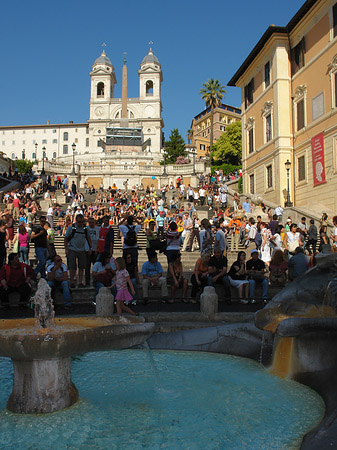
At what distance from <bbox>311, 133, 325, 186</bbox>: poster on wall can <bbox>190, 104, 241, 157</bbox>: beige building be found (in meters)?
74.7

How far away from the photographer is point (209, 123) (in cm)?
10150

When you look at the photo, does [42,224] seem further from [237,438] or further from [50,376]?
[237,438]

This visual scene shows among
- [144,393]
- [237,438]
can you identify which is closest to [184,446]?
[237,438]

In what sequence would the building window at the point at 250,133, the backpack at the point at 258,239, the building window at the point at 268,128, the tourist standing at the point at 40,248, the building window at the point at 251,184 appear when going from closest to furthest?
the tourist standing at the point at 40,248
the backpack at the point at 258,239
the building window at the point at 268,128
the building window at the point at 250,133
the building window at the point at 251,184

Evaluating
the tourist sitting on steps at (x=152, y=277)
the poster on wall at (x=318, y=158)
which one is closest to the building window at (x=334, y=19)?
the poster on wall at (x=318, y=158)

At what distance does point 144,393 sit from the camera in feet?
16.3

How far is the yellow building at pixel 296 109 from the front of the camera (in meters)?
22.5

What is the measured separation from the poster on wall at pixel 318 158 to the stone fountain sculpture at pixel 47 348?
20636mm

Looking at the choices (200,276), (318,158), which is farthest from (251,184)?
(200,276)

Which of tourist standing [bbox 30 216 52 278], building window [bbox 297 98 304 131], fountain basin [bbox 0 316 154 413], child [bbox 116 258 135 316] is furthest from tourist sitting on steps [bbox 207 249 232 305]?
building window [bbox 297 98 304 131]

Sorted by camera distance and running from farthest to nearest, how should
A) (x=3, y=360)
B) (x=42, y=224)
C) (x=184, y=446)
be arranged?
(x=42, y=224) < (x=3, y=360) < (x=184, y=446)

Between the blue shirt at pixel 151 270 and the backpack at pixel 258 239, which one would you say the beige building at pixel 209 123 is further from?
the blue shirt at pixel 151 270

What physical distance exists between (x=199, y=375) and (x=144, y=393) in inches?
37.0

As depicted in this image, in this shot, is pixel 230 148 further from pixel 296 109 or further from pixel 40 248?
pixel 40 248
